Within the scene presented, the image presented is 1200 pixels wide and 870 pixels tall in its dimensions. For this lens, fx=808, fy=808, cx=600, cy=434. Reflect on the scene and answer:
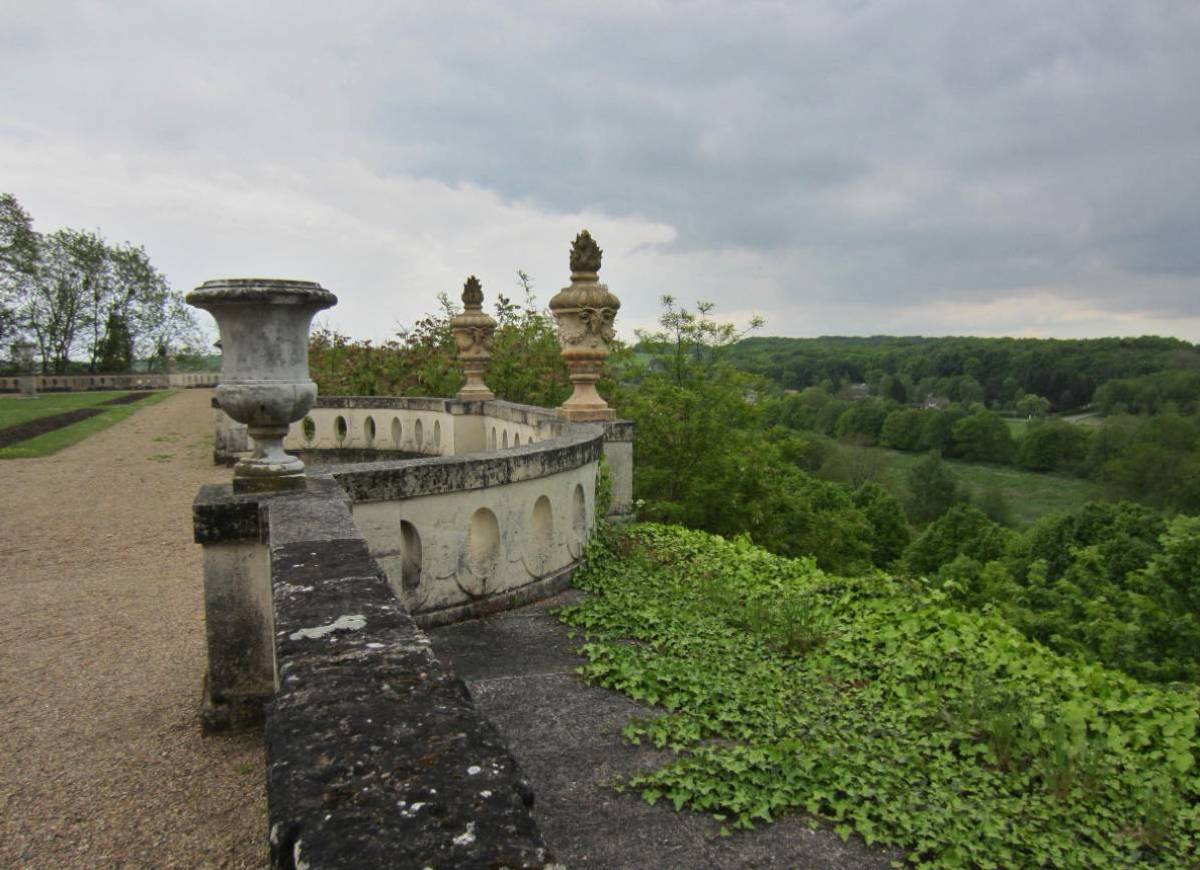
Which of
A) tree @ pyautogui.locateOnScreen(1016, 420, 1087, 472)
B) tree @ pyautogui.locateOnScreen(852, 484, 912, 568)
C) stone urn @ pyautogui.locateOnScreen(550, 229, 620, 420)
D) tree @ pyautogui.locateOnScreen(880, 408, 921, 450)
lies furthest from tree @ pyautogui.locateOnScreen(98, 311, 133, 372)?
tree @ pyautogui.locateOnScreen(1016, 420, 1087, 472)

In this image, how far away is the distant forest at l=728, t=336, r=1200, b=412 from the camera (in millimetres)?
87125

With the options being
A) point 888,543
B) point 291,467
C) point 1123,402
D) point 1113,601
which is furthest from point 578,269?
point 1123,402

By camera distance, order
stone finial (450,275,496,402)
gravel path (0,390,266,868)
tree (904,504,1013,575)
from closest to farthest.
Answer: gravel path (0,390,266,868), stone finial (450,275,496,402), tree (904,504,1013,575)

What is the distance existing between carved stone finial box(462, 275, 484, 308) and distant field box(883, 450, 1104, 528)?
50164 mm

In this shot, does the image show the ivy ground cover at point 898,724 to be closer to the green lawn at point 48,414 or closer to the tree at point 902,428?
the green lawn at point 48,414

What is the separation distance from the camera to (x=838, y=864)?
3.08 metres

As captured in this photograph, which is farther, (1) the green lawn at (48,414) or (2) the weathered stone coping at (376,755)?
(1) the green lawn at (48,414)

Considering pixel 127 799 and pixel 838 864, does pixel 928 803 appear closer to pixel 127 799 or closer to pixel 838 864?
pixel 838 864

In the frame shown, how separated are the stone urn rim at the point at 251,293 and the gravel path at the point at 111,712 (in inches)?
85.1

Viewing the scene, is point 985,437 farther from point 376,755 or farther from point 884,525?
point 376,755

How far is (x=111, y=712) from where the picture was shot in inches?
172

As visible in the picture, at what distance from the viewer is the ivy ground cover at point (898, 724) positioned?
11.2ft

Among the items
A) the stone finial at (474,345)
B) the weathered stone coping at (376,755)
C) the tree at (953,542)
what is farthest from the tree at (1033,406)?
the weathered stone coping at (376,755)

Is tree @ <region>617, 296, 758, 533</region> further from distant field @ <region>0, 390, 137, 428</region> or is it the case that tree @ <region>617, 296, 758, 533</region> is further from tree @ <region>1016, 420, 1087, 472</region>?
tree @ <region>1016, 420, 1087, 472</region>
